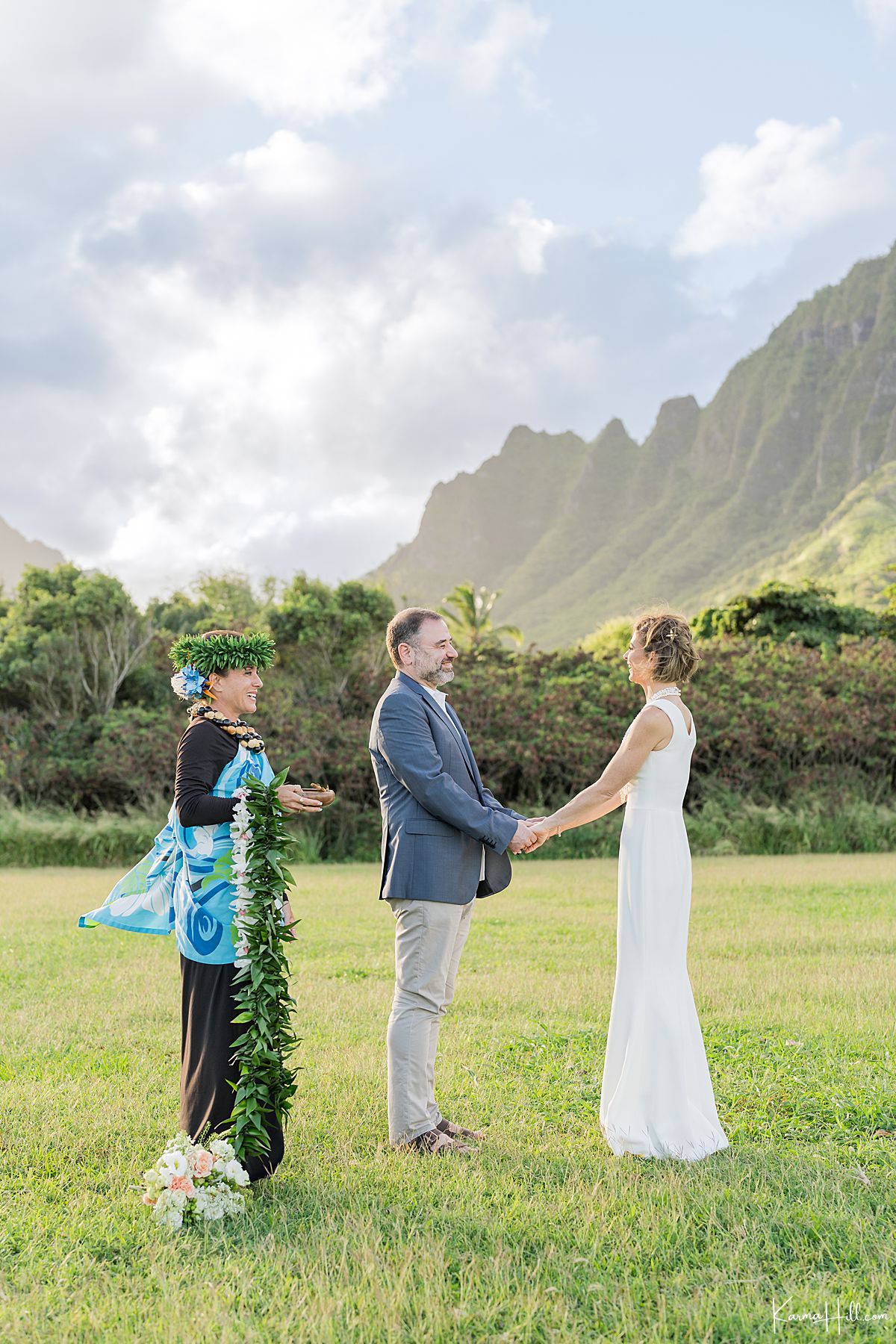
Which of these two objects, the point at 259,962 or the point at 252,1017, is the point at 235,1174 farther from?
the point at 259,962

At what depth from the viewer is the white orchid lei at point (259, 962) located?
406 cm

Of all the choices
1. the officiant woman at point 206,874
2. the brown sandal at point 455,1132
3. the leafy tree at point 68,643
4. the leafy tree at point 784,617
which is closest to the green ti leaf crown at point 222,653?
the officiant woman at point 206,874

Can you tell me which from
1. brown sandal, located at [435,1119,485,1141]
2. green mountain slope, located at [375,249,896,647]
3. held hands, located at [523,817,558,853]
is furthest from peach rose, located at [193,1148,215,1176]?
green mountain slope, located at [375,249,896,647]

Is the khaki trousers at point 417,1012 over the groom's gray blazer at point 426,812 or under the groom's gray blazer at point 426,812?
under

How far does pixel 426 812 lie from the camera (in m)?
4.78

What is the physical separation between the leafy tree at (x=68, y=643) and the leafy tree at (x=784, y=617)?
1453 cm

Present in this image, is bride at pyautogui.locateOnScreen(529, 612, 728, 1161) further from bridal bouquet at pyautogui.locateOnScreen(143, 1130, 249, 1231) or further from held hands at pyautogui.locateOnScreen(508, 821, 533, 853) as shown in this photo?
bridal bouquet at pyautogui.locateOnScreen(143, 1130, 249, 1231)

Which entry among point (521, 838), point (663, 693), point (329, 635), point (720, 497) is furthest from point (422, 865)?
point (720, 497)

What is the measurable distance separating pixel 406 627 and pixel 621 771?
1.24m

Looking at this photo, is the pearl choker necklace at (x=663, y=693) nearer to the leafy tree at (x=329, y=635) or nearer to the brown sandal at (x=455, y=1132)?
the brown sandal at (x=455, y=1132)

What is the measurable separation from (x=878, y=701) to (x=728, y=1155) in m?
17.0

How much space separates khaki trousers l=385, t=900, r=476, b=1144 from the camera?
4625mm

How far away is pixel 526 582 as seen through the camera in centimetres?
12356

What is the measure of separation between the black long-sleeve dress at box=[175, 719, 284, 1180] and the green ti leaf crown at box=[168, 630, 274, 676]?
1.17 feet
